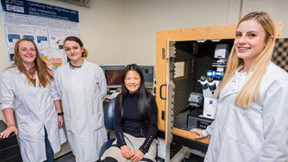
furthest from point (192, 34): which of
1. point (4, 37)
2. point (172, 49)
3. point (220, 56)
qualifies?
point (4, 37)

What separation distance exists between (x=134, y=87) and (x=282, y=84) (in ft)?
3.39

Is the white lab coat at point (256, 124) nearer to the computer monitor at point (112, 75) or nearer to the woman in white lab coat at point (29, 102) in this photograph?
the woman in white lab coat at point (29, 102)

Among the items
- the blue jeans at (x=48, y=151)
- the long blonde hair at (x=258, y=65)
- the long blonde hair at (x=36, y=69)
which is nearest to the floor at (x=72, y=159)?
the blue jeans at (x=48, y=151)

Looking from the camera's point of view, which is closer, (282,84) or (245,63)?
(282,84)

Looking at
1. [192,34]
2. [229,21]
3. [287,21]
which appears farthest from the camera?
[229,21]

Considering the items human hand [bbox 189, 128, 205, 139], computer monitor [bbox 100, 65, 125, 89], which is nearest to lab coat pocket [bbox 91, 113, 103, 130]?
computer monitor [bbox 100, 65, 125, 89]

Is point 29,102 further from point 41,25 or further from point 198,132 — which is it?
point 198,132

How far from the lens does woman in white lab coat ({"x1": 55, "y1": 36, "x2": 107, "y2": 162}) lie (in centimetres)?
158

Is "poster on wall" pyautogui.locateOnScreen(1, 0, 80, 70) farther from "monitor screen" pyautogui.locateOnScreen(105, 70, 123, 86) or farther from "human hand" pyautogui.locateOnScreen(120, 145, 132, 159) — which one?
"human hand" pyautogui.locateOnScreen(120, 145, 132, 159)

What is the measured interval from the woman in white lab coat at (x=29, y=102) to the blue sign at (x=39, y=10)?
1.72 ft

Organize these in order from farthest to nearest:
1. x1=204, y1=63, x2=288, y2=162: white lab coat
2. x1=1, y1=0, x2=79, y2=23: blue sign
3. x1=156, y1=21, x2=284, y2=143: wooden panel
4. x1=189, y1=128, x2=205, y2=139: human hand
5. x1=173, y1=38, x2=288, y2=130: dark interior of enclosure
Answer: x1=1, y1=0, x2=79, y2=23: blue sign, x1=173, y1=38, x2=288, y2=130: dark interior of enclosure, x1=189, y1=128, x2=205, y2=139: human hand, x1=156, y1=21, x2=284, y2=143: wooden panel, x1=204, y1=63, x2=288, y2=162: white lab coat

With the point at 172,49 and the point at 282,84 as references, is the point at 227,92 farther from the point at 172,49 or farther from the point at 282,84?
the point at 172,49

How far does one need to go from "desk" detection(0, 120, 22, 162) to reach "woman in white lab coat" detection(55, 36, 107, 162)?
442 mm

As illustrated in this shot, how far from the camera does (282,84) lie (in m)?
0.71
